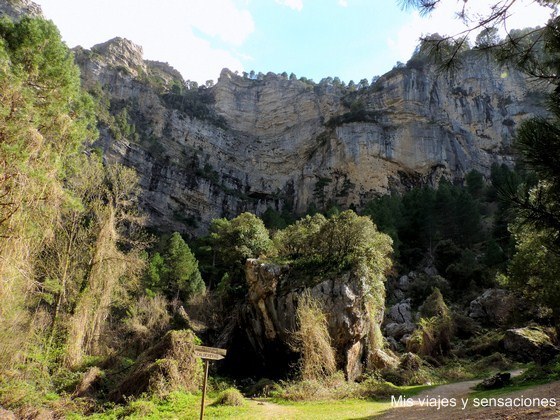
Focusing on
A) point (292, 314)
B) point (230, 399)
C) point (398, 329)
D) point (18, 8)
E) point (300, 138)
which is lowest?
point (230, 399)

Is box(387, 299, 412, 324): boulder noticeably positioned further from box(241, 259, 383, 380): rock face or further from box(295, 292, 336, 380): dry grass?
box(295, 292, 336, 380): dry grass

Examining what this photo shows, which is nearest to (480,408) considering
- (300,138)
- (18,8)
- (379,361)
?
(379,361)

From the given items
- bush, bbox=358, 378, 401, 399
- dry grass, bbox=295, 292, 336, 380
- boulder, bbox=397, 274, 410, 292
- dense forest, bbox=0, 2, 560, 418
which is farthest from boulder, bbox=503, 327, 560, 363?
boulder, bbox=397, 274, 410, 292

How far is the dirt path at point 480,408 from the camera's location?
4.96 metres

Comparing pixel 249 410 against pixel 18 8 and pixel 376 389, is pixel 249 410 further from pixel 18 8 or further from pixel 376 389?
pixel 18 8

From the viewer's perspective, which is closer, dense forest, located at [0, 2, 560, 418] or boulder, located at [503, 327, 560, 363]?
dense forest, located at [0, 2, 560, 418]

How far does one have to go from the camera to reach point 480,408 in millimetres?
6676

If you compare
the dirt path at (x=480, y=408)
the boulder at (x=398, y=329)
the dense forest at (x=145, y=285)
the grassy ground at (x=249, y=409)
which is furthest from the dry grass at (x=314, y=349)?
the boulder at (x=398, y=329)

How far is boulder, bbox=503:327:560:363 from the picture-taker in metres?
14.1

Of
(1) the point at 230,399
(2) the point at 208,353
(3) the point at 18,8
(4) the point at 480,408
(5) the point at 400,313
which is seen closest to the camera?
(4) the point at 480,408

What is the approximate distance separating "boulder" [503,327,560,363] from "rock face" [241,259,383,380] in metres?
6.16

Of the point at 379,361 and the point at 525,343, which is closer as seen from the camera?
the point at 379,361

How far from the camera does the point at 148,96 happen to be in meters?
58.3

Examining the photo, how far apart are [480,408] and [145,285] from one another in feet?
66.1
